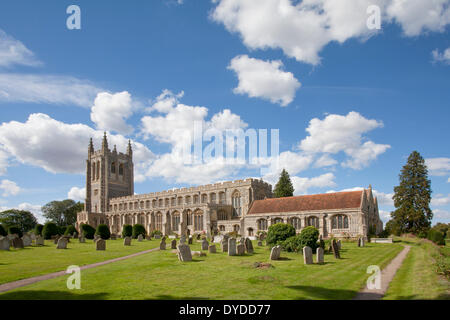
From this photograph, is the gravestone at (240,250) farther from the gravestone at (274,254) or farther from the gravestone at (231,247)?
the gravestone at (274,254)

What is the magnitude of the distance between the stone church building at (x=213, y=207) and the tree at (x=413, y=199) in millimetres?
2915

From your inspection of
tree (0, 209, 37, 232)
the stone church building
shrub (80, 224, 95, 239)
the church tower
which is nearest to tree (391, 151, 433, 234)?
the stone church building

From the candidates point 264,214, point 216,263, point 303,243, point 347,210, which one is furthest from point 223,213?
point 216,263

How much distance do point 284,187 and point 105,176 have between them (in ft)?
142

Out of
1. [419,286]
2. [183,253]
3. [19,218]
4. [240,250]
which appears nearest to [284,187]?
[240,250]

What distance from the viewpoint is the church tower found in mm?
74688

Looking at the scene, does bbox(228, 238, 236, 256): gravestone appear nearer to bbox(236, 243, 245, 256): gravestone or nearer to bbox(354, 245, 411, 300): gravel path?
bbox(236, 243, 245, 256): gravestone

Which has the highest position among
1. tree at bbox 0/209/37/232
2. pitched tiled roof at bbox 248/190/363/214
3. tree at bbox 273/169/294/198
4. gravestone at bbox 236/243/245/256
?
tree at bbox 273/169/294/198

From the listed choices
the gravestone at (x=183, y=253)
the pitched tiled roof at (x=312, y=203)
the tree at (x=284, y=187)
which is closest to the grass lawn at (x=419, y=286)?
the gravestone at (x=183, y=253)

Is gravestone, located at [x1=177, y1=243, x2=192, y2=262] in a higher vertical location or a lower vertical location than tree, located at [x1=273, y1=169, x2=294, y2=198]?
lower

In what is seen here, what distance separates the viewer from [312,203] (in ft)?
127

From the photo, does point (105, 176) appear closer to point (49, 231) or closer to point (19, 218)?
point (19, 218)
